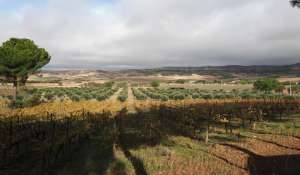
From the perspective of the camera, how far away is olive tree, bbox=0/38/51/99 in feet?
148

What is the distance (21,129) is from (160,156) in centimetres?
968

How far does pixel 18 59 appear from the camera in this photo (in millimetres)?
45344

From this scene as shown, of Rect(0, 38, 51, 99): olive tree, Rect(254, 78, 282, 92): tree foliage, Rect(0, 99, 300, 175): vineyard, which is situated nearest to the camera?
Rect(0, 99, 300, 175): vineyard

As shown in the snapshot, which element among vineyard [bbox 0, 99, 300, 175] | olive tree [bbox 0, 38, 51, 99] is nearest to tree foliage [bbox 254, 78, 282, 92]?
olive tree [bbox 0, 38, 51, 99]

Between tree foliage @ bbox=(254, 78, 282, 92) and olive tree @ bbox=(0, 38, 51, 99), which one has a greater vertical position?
olive tree @ bbox=(0, 38, 51, 99)

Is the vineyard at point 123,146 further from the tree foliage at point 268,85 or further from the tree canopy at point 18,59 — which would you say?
the tree foliage at point 268,85

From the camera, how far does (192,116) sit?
81.7 feet

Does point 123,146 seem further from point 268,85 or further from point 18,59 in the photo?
point 268,85

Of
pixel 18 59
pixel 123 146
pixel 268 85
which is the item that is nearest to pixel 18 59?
pixel 18 59

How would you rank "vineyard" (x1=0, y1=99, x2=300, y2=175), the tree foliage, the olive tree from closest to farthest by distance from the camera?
1. "vineyard" (x1=0, y1=99, x2=300, y2=175)
2. the olive tree
3. the tree foliage

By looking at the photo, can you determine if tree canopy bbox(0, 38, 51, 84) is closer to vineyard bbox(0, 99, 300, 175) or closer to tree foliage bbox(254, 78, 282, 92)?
vineyard bbox(0, 99, 300, 175)

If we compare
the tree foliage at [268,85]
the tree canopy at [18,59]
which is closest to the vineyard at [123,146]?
the tree canopy at [18,59]

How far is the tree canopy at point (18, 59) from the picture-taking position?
148 feet

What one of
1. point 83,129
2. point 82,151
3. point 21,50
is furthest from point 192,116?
point 21,50
